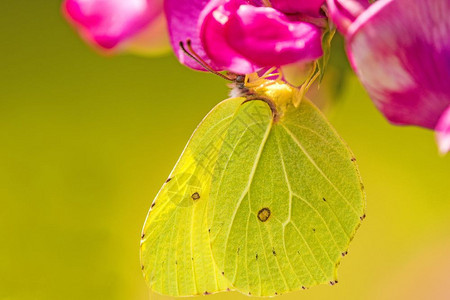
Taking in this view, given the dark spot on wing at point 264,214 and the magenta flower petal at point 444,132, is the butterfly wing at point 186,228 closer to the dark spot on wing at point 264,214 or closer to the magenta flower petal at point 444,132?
the dark spot on wing at point 264,214

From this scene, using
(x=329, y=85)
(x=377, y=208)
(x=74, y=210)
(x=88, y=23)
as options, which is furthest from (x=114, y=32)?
(x=74, y=210)

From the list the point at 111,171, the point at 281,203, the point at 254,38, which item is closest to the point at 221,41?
the point at 254,38

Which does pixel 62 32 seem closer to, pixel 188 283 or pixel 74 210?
pixel 74 210

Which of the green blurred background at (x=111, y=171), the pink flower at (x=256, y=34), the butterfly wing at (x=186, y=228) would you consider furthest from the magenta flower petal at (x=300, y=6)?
the green blurred background at (x=111, y=171)

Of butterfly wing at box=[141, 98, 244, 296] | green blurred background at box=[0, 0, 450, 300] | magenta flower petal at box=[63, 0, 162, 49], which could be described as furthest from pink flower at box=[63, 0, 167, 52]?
green blurred background at box=[0, 0, 450, 300]

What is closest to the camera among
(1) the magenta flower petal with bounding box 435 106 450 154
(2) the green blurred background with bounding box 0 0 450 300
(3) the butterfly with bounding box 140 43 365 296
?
(1) the magenta flower petal with bounding box 435 106 450 154

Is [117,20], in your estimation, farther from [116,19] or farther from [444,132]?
[444,132]

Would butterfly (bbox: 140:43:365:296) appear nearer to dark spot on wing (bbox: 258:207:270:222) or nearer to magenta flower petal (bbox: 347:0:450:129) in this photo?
dark spot on wing (bbox: 258:207:270:222)
